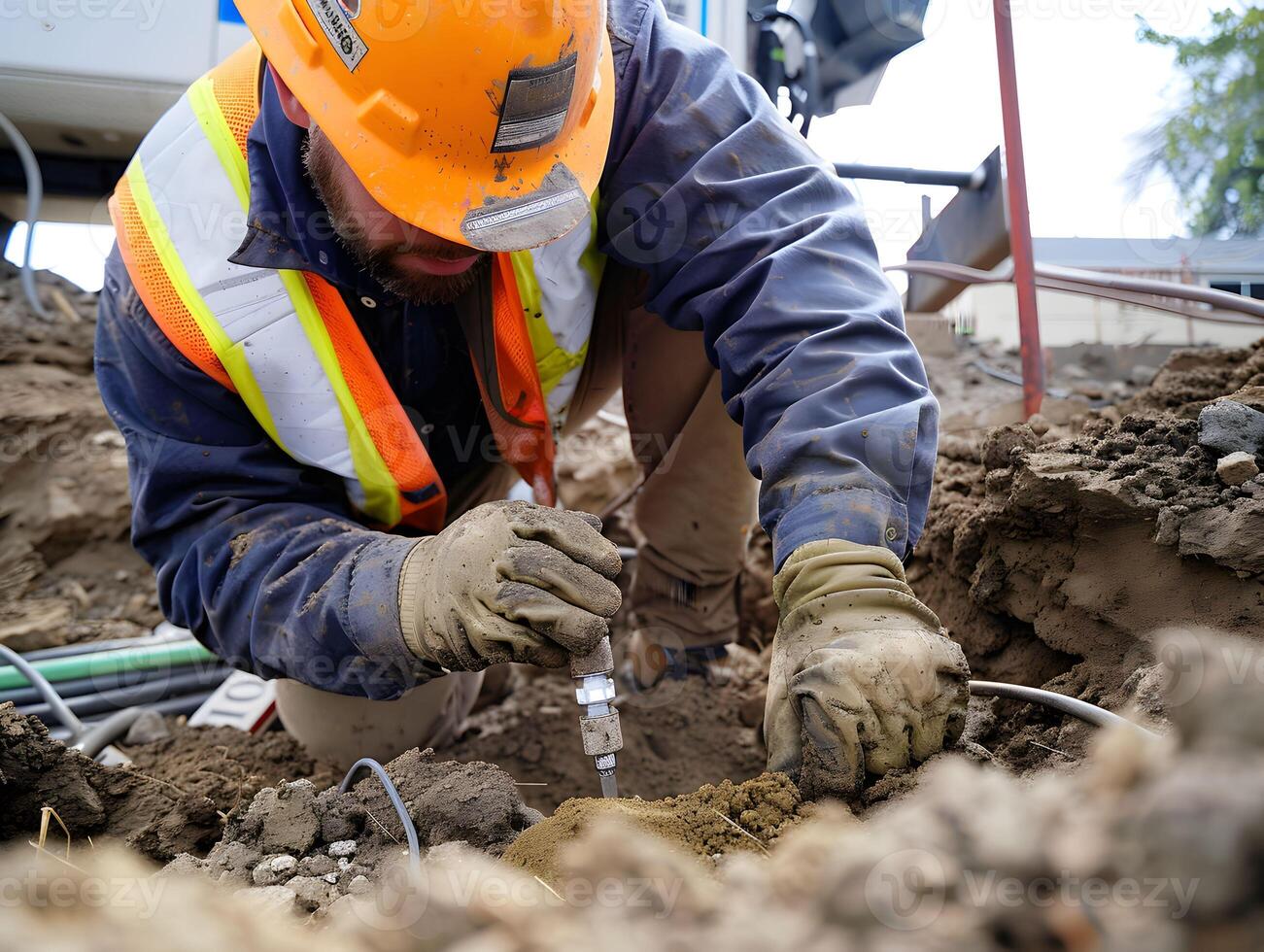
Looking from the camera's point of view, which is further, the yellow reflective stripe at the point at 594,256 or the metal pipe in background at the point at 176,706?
the metal pipe in background at the point at 176,706

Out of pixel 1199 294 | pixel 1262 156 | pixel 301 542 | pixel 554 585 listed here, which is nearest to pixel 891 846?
pixel 554 585

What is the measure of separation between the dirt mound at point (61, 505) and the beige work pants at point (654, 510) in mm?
1137

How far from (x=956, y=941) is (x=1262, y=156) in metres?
6.79

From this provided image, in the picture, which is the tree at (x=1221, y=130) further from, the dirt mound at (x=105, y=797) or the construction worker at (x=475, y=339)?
the dirt mound at (x=105, y=797)

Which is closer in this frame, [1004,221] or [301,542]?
[301,542]

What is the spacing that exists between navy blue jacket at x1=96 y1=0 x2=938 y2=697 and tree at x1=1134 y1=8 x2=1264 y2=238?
4.82m

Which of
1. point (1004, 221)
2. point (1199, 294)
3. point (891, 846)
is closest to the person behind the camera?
point (891, 846)

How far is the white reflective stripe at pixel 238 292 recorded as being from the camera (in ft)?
6.63

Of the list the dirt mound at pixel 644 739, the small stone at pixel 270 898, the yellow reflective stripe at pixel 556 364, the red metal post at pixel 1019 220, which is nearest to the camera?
the small stone at pixel 270 898

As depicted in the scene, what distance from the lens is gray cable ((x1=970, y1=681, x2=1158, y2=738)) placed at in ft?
4.56

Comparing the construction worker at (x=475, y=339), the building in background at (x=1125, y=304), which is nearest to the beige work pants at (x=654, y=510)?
the construction worker at (x=475, y=339)

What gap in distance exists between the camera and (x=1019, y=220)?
3.37 meters

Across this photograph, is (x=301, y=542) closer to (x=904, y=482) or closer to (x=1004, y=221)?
(x=904, y=482)

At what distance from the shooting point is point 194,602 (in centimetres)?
214
